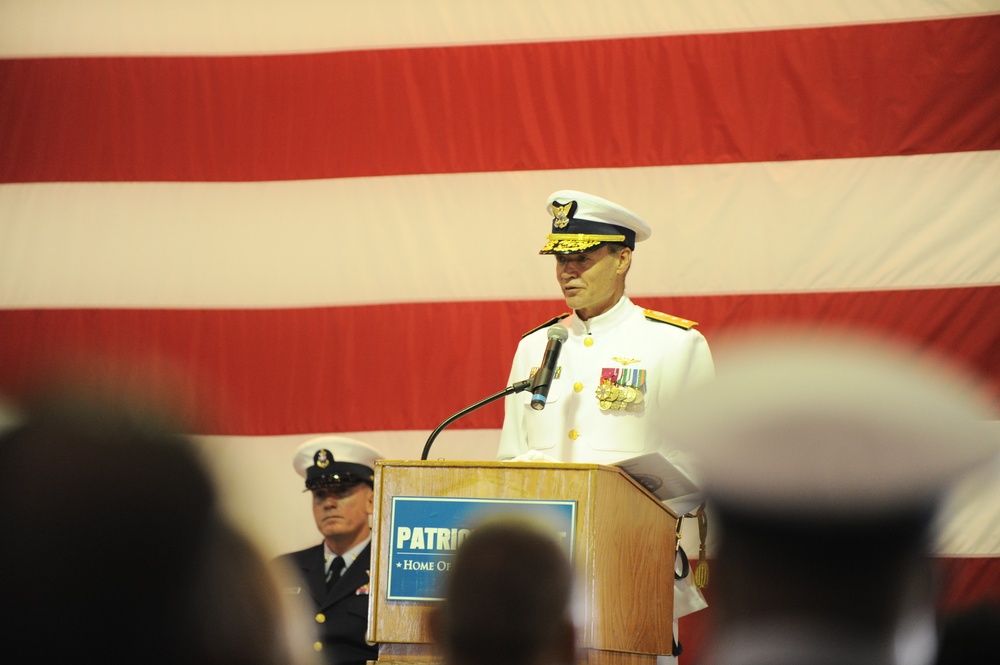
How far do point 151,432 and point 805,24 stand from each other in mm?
3465

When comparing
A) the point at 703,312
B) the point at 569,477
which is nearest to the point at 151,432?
the point at 569,477

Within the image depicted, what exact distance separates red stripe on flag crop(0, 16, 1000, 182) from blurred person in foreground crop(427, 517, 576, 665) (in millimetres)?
3000

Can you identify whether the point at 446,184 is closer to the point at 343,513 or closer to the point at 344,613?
the point at 343,513

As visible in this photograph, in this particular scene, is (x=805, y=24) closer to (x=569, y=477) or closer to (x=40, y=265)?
(x=569, y=477)

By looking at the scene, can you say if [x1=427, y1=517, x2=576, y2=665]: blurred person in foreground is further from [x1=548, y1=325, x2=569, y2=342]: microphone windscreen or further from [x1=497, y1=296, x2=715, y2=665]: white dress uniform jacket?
[x1=497, y1=296, x2=715, y2=665]: white dress uniform jacket

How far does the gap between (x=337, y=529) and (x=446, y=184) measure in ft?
3.79

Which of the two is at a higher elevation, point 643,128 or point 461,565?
point 643,128

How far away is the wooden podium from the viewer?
200 cm

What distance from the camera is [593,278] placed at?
280 cm

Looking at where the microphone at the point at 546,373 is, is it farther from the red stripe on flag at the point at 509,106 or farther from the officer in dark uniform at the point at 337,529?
the red stripe on flag at the point at 509,106

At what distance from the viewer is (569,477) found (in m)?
2.04

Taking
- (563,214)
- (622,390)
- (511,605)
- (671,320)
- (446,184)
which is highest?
(446,184)

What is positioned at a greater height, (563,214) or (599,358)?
(563,214)

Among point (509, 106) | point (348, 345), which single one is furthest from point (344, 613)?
point (509, 106)
